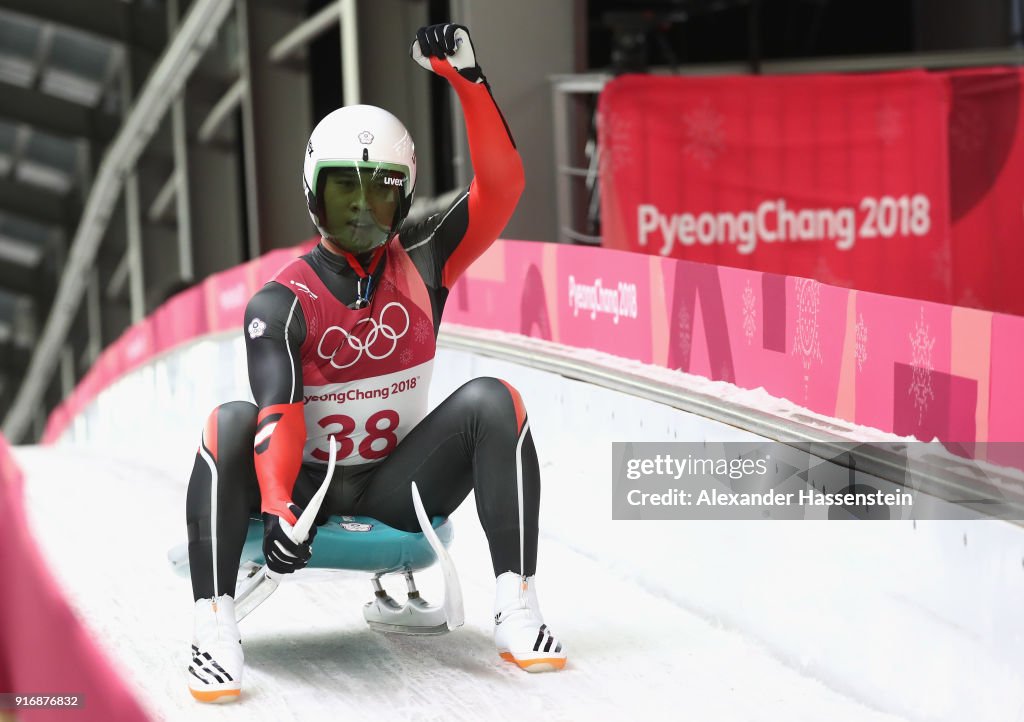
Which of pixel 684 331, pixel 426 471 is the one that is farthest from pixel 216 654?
pixel 684 331

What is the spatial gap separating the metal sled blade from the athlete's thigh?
4cm

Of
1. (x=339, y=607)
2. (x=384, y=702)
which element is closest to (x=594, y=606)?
(x=339, y=607)

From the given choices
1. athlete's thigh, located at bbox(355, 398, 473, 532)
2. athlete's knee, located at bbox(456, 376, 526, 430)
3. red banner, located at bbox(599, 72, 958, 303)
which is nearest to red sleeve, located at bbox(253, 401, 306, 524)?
athlete's thigh, located at bbox(355, 398, 473, 532)

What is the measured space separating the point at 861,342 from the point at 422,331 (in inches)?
37.6

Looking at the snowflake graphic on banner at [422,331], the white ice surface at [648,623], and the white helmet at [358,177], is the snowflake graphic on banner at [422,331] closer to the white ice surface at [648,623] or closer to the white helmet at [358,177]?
the white helmet at [358,177]

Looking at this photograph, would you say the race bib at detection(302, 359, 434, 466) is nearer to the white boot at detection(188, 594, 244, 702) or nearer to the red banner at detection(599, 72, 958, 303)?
the white boot at detection(188, 594, 244, 702)

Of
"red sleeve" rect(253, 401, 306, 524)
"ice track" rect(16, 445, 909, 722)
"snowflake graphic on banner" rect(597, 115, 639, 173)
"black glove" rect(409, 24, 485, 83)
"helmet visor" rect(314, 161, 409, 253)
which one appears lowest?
"ice track" rect(16, 445, 909, 722)

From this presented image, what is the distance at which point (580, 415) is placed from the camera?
13.6ft

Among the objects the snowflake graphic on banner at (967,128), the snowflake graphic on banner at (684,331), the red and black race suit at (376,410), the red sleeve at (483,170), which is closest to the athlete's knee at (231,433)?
the red and black race suit at (376,410)

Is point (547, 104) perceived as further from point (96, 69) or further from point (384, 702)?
point (96, 69)

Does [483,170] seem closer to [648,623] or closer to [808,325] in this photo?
[808,325]

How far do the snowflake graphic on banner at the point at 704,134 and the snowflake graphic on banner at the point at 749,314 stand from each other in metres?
3.19

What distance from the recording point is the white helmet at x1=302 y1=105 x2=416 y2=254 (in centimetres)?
278

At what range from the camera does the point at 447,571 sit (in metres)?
2.86
